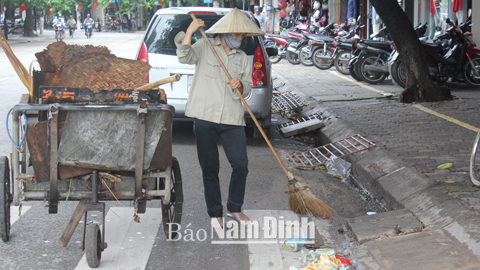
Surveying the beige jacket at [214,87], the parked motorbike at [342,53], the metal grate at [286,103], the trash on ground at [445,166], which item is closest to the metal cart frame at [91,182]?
the beige jacket at [214,87]

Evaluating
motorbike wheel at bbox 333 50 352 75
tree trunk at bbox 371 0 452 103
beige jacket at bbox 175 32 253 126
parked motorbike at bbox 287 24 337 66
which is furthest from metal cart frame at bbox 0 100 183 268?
parked motorbike at bbox 287 24 337 66

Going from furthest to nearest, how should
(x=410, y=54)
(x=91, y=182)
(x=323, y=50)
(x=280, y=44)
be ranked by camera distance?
(x=280, y=44), (x=323, y=50), (x=410, y=54), (x=91, y=182)

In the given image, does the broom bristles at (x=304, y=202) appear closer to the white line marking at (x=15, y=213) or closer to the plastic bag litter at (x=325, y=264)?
the plastic bag litter at (x=325, y=264)

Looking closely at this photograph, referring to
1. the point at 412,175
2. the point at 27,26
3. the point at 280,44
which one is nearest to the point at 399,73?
the point at 412,175

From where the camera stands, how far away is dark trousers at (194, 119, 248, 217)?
394 cm

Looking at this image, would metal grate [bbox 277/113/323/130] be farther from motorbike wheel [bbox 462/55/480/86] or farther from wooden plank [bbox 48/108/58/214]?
wooden plank [bbox 48/108/58/214]

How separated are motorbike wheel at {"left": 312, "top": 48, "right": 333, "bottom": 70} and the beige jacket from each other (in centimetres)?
1138

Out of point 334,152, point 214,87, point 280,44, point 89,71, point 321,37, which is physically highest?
point 321,37

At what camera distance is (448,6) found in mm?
14484

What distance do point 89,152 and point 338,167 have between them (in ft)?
11.7

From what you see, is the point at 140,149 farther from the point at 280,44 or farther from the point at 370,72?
the point at 280,44

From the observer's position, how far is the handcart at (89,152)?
3.18 m

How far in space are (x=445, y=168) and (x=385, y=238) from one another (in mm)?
1845

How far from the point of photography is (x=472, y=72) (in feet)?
35.2
